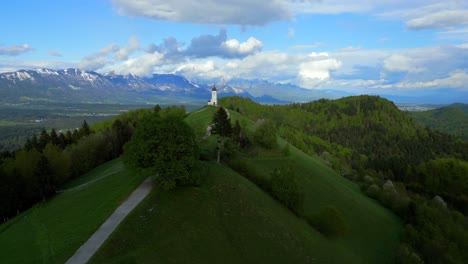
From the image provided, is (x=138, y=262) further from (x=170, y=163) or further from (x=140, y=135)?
(x=140, y=135)

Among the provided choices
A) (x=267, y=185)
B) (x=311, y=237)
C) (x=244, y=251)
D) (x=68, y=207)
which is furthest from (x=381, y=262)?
(x=68, y=207)

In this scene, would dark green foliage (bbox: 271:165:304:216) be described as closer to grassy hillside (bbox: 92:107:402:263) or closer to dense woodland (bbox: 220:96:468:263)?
grassy hillside (bbox: 92:107:402:263)

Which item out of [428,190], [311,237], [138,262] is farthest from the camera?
[428,190]

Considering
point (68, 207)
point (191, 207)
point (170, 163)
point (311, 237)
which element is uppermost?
point (170, 163)

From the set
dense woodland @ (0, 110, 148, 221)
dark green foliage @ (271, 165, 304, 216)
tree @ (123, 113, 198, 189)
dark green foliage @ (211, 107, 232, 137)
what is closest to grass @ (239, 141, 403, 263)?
dark green foliage @ (271, 165, 304, 216)

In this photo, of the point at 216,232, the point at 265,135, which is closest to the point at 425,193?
the point at 265,135

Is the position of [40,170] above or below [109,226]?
below

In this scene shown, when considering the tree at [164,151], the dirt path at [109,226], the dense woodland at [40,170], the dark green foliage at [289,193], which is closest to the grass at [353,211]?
the dark green foliage at [289,193]

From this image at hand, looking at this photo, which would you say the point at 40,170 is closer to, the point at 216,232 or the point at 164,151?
the point at 164,151
